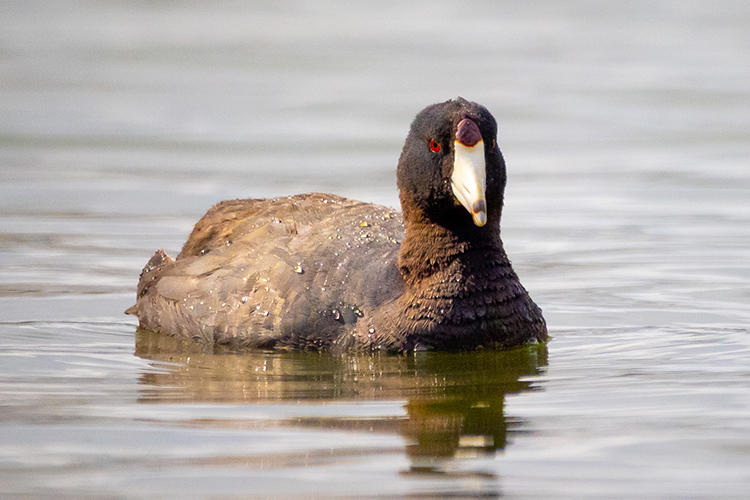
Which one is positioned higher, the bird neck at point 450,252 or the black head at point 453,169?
the black head at point 453,169

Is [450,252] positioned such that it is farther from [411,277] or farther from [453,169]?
[453,169]

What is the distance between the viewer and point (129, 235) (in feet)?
39.4

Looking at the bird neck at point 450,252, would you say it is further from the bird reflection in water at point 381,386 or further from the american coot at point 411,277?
the bird reflection in water at point 381,386

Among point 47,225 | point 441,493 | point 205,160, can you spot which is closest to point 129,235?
point 47,225

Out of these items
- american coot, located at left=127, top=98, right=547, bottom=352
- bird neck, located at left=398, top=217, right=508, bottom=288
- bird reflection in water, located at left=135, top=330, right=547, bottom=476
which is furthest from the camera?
bird neck, located at left=398, top=217, right=508, bottom=288

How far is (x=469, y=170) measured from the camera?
25.5ft

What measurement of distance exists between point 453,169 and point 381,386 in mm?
1290

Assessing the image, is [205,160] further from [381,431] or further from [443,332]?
[381,431]

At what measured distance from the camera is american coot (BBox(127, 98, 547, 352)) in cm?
801

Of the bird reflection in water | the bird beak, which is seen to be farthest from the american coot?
the bird reflection in water

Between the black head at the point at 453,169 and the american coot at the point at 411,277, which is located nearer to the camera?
the black head at the point at 453,169

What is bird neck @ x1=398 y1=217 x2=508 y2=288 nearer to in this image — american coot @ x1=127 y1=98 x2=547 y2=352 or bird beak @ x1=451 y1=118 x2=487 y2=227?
american coot @ x1=127 y1=98 x2=547 y2=352

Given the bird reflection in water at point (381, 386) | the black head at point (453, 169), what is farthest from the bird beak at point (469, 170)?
the bird reflection in water at point (381, 386)

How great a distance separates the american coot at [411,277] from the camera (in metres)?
8.01
